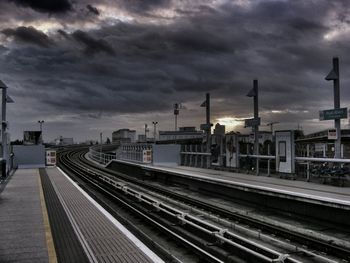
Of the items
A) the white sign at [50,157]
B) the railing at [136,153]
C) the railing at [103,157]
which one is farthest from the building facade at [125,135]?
the white sign at [50,157]

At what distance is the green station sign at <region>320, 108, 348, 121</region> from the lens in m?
16.6

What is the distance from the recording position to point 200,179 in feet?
65.1

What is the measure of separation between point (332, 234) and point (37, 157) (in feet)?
95.7

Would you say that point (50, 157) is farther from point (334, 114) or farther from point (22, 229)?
point (22, 229)

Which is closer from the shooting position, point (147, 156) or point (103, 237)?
point (103, 237)

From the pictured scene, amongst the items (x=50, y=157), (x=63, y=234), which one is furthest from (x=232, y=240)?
(x=50, y=157)

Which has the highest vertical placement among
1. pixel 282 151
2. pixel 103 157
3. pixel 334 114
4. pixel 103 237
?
pixel 334 114

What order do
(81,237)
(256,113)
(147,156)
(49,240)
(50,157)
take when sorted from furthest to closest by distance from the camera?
(50,157)
(147,156)
(256,113)
(81,237)
(49,240)

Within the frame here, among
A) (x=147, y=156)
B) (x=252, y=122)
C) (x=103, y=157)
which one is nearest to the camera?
(x=252, y=122)

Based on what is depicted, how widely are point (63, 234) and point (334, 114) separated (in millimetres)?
11922

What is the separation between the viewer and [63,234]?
9.35 metres

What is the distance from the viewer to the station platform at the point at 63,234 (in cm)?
768

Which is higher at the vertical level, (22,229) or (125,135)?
(125,135)

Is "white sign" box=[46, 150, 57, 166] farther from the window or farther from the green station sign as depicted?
the green station sign
